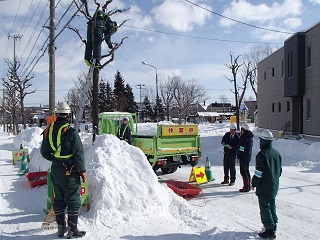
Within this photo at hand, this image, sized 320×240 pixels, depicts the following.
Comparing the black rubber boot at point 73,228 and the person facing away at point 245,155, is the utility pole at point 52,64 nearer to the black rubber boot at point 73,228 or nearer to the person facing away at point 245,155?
the person facing away at point 245,155

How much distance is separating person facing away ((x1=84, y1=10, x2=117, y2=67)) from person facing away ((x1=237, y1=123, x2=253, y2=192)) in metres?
4.49

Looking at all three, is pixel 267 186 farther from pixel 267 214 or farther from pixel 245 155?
pixel 245 155

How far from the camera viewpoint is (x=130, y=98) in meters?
66.6

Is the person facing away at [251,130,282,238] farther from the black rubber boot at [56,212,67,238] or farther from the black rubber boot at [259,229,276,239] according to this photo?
the black rubber boot at [56,212,67,238]

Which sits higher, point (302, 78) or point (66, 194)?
point (302, 78)

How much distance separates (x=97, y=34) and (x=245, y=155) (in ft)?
17.5

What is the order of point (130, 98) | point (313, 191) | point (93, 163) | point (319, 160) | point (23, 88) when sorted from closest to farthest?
point (93, 163) → point (313, 191) → point (319, 160) → point (23, 88) → point (130, 98)

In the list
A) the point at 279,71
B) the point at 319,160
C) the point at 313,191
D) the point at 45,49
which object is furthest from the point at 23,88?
the point at 313,191

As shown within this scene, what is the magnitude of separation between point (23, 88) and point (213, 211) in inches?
1202

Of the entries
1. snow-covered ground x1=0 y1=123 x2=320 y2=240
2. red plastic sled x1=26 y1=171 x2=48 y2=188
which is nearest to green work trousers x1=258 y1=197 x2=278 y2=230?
snow-covered ground x1=0 y1=123 x2=320 y2=240

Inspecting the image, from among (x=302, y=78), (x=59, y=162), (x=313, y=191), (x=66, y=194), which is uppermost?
(x=302, y=78)

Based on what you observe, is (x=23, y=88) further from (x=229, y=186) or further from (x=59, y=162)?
(x=59, y=162)

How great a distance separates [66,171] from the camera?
16.5 ft

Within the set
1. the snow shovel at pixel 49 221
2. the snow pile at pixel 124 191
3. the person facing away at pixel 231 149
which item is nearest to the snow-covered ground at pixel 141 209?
the snow pile at pixel 124 191
